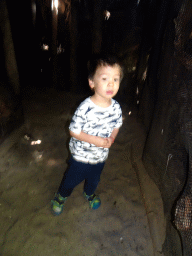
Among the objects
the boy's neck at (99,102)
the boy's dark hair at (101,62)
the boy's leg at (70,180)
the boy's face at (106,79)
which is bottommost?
the boy's leg at (70,180)

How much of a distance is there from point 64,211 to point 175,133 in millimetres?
1692

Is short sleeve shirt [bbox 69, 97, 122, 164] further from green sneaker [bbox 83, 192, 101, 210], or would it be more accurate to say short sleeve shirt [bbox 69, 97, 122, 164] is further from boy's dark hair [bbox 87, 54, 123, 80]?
green sneaker [bbox 83, 192, 101, 210]

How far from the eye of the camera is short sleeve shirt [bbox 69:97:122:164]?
150 cm

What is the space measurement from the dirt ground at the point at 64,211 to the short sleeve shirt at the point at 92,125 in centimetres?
→ 93

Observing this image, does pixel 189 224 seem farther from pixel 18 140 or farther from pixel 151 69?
pixel 18 140

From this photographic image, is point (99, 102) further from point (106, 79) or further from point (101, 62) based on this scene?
point (101, 62)

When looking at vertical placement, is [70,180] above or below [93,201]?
above

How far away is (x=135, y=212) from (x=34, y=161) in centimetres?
182

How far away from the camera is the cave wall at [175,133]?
4.65 feet

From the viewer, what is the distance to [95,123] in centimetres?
156

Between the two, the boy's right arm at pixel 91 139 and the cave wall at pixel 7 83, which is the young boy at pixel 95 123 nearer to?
the boy's right arm at pixel 91 139

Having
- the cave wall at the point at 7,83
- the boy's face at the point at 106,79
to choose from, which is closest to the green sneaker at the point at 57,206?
the boy's face at the point at 106,79

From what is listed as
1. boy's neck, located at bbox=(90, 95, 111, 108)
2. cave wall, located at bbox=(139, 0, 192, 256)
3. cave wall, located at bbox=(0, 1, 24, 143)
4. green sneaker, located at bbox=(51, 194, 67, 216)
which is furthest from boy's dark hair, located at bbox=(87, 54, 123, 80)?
cave wall, located at bbox=(0, 1, 24, 143)

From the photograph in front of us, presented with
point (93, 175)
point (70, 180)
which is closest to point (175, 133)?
point (93, 175)
